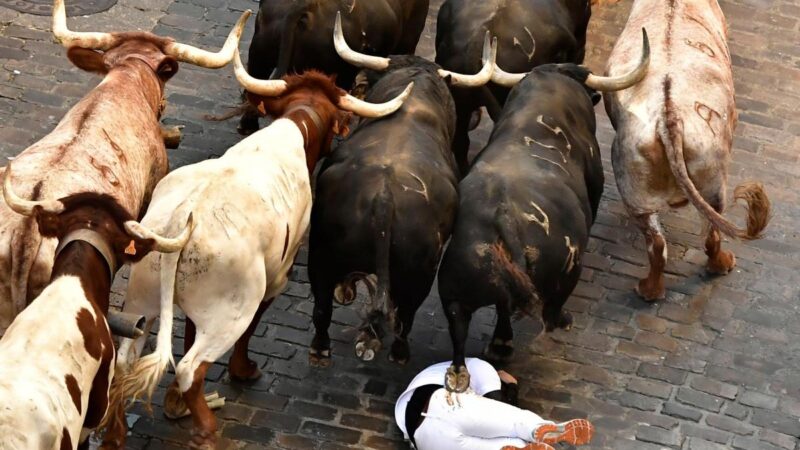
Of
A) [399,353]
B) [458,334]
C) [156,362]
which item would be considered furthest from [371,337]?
[156,362]

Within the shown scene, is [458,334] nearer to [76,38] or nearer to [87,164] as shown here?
[87,164]

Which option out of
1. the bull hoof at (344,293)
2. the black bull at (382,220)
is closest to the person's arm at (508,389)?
the black bull at (382,220)

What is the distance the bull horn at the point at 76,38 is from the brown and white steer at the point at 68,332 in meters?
2.10

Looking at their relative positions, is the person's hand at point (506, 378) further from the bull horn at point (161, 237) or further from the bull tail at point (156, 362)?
the bull horn at point (161, 237)

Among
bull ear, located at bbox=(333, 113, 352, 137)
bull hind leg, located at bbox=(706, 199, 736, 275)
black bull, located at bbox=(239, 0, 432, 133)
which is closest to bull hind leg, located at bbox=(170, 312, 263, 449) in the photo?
bull ear, located at bbox=(333, 113, 352, 137)

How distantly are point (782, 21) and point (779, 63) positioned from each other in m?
0.98

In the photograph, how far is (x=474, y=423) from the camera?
8.72 meters

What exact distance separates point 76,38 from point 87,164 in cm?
154

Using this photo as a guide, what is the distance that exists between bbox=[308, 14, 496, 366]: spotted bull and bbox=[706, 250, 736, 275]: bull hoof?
2642 millimetres

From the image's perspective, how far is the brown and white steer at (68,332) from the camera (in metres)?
7.00

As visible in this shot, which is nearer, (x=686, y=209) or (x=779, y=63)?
(x=686, y=209)

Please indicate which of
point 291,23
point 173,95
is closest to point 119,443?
point 291,23

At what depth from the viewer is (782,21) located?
15305mm

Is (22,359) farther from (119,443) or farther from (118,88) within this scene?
(118,88)
